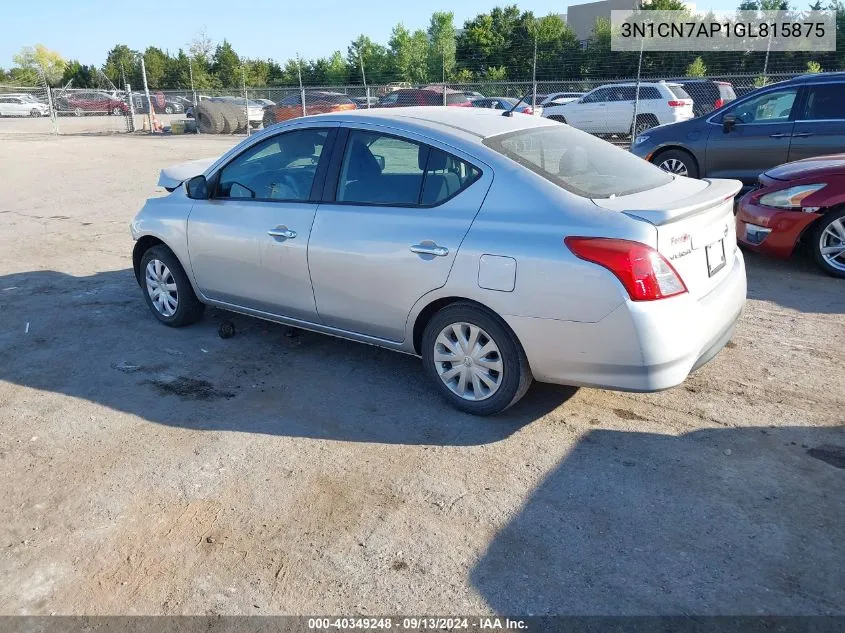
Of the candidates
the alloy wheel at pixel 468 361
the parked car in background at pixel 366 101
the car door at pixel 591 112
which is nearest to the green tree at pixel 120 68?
the parked car in background at pixel 366 101

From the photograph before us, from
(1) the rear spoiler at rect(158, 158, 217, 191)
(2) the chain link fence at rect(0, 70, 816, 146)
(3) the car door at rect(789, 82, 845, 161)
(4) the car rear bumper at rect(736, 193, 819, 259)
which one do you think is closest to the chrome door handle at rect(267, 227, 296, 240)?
(1) the rear spoiler at rect(158, 158, 217, 191)

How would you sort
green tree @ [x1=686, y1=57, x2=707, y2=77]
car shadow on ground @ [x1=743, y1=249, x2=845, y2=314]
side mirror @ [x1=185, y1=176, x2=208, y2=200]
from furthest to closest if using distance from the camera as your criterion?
green tree @ [x1=686, y1=57, x2=707, y2=77], car shadow on ground @ [x1=743, y1=249, x2=845, y2=314], side mirror @ [x1=185, y1=176, x2=208, y2=200]

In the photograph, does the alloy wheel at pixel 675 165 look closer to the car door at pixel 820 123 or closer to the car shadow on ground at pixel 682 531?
the car door at pixel 820 123

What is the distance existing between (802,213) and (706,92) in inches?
583

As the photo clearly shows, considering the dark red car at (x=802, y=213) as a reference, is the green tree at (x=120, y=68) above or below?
above

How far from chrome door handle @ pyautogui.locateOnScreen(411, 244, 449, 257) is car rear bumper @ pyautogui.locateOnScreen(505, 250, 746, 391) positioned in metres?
0.52

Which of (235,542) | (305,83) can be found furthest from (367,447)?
(305,83)

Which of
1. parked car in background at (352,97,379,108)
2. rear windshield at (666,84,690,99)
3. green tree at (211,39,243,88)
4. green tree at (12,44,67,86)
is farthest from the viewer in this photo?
green tree at (12,44,67,86)

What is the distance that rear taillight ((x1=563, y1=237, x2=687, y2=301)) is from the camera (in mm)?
3291

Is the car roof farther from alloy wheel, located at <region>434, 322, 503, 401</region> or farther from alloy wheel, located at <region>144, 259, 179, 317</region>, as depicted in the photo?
alloy wheel, located at <region>144, 259, 179, 317</region>

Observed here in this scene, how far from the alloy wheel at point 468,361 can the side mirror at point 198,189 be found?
7.48 feet

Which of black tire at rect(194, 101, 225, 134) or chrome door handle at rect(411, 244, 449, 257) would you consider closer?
chrome door handle at rect(411, 244, 449, 257)

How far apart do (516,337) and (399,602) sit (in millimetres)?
1567

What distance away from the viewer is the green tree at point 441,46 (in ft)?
152
